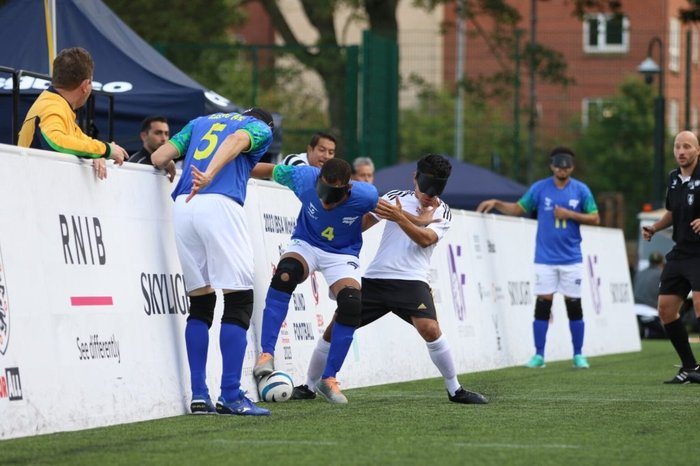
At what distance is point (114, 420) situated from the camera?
27.4ft

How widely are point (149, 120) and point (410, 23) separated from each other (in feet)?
165

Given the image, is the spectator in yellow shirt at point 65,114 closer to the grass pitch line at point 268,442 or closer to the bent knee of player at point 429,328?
the grass pitch line at point 268,442

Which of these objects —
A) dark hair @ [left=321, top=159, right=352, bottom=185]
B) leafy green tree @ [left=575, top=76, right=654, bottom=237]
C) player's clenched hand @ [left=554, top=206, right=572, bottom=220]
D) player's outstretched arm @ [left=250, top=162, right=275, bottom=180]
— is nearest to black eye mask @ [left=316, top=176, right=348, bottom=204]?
dark hair @ [left=321, top=159, right=352, bottom=185]

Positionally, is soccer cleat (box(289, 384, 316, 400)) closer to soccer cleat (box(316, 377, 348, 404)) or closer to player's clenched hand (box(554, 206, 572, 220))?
soccer cleat (box(316, 377, 348, 404))

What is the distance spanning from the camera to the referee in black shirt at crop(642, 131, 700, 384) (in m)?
12.4

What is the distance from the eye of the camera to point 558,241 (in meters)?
15.6

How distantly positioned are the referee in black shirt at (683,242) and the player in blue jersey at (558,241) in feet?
9.10

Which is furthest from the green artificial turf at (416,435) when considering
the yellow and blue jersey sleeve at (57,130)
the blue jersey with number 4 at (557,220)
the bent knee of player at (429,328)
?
the blue jersey with number 4 at (557,220)

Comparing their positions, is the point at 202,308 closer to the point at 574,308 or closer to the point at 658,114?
the point at 574,308

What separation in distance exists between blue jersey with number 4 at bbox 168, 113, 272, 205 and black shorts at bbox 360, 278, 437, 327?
5.14 feet

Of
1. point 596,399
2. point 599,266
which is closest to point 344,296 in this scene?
point 596,399

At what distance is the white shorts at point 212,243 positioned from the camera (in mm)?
8797

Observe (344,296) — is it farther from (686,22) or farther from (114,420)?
(686,22)

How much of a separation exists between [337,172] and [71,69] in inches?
76.3
